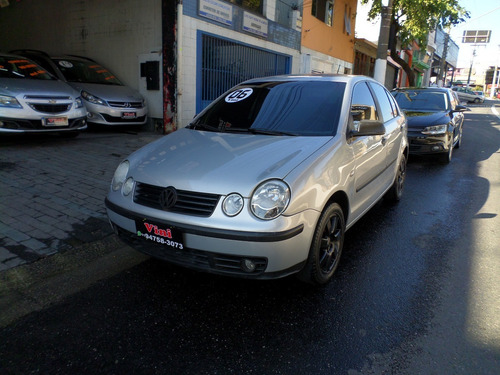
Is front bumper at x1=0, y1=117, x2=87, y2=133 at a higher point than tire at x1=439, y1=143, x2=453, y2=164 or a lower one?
higher

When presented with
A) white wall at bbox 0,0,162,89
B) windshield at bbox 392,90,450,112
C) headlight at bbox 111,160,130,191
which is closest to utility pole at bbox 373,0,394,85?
windshield at bbox 392,90,450,112

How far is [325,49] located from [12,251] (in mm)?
16114

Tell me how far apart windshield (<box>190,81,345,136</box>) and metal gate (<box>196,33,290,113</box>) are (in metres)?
6.39

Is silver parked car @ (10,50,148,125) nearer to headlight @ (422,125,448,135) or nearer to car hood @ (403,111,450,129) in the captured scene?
car hood @ (403,111,450,129)

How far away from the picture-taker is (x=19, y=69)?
744cm

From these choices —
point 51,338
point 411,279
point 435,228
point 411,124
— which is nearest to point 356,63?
point 411,124

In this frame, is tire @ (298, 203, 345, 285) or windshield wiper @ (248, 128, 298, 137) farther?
windshield wiper @ (248, 128, 298, 137)

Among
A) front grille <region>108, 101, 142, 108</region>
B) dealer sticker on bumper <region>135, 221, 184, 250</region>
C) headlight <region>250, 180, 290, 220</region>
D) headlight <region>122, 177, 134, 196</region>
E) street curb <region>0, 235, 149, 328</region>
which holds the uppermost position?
front grille <region>108, 101, 142, 108</region>

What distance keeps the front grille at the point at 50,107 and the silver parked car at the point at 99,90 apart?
4.82 feet

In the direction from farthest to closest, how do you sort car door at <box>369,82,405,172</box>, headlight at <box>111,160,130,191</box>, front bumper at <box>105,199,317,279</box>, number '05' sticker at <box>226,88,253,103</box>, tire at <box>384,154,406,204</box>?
tire at <box>384,154,406,204</box>
car door at <box>369,82,405,172</box>
number '05' sticker at <box>226,88,253,103</box>
headlight at <box>111,160,130,191</box>
front bumper at <box>105,199,317,279</box>

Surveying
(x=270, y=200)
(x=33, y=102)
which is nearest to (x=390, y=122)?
(x=270, y=200)

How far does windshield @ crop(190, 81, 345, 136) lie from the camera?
3279mm

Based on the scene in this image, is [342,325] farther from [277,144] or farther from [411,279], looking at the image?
[277,144]

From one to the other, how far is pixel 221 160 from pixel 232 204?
0.45m
